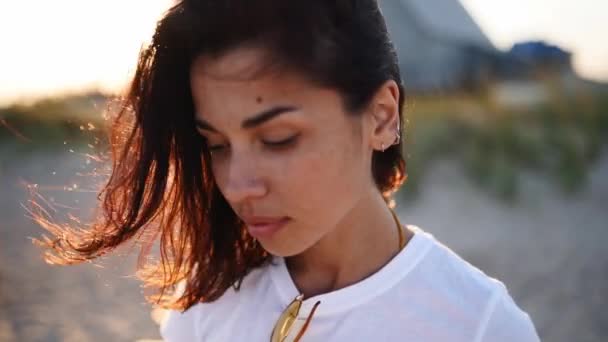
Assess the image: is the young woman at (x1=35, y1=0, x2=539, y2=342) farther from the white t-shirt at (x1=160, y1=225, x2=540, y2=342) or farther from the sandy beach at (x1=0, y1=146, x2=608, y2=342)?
the sandy beach at (x1=0, y1=146, x2=608, y2=342)

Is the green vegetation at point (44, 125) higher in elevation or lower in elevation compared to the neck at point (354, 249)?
lower

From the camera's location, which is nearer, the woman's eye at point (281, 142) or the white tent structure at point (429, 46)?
the woman's eye at point (281, 142)

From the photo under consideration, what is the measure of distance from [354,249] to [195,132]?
483 mm

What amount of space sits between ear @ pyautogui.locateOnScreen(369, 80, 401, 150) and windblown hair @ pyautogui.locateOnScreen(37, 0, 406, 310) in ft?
0.07

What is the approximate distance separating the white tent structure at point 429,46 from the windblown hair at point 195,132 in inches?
461

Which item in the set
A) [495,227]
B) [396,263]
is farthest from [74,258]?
[495,227]

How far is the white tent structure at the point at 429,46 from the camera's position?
13766 millimetres

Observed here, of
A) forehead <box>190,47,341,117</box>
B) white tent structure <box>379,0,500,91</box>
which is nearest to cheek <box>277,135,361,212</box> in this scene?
forehead <box>190,47,341,117</box>

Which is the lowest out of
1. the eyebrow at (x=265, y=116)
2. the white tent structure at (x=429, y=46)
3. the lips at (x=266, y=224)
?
the white tent structure at (x=429, y=46)

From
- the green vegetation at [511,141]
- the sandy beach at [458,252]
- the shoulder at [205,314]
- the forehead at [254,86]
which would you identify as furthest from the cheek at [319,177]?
the green vegetation at [511,141]

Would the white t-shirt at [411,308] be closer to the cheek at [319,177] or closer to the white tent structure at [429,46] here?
the cheek at [319,177]

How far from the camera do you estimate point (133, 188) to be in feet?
6.35

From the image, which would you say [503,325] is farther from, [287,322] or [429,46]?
[429,46]

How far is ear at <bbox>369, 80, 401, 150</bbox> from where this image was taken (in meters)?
1.72
